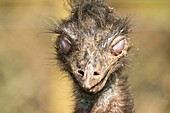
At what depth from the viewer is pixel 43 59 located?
21.6 feet

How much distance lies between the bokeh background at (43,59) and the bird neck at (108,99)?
235cm

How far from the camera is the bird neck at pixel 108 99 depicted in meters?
3.99

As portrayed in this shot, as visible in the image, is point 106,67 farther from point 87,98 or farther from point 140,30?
point 140,30

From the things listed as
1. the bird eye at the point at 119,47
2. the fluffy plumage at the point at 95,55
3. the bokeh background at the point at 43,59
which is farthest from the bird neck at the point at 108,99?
the bokeh background at the point at 43,59

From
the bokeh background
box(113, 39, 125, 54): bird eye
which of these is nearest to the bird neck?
box(113, 39, 125, 54): bird eye

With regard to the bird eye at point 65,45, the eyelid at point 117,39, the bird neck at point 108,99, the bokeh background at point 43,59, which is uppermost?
the bokeh background at point 43,59

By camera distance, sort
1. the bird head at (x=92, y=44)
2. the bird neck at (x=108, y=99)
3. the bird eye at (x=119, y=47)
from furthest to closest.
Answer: the bird neck at (x=108, y=99) → the bird eye at (x=119, y=47) → the bird head at (x=92, y=44)

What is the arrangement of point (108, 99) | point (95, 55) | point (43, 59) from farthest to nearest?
point (43, 59) → point (108, 99) → point (95, 55)

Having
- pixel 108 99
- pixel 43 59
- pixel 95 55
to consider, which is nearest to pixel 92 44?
pixel 95 55

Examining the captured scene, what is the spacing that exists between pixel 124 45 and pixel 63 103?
2652mm

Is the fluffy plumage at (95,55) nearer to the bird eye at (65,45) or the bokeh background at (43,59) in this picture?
the bird eye at (65,45)

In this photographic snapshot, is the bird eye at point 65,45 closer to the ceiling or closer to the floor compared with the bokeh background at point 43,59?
closer to the floor

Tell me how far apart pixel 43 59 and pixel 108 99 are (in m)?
2.61

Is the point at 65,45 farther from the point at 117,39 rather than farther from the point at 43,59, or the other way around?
the point at 43,59
